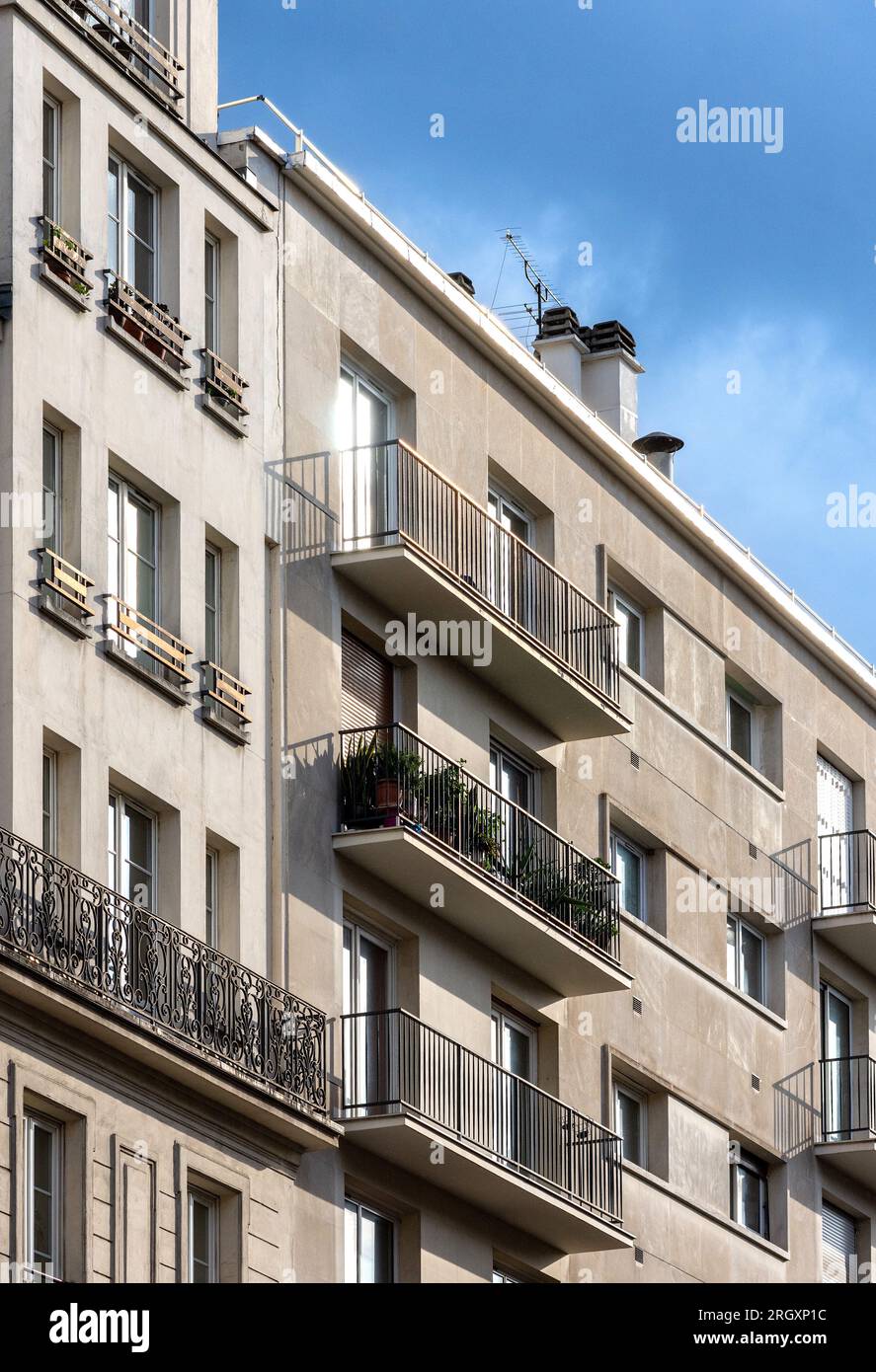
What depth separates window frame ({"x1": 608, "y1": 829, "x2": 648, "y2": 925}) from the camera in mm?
44656

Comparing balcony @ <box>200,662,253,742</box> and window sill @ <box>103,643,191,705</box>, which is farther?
balcony @ <box>200,662,253,742</box>

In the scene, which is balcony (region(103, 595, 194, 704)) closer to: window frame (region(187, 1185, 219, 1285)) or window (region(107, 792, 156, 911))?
window (region(107, 792, 156, 911))

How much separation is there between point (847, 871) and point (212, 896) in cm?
1862

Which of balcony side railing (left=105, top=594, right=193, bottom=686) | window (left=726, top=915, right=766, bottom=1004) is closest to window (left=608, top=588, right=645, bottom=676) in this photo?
window (left=726, top=915, right=766, bottom=1004)

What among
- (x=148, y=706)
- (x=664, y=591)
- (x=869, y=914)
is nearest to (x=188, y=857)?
(x=148, y=706)

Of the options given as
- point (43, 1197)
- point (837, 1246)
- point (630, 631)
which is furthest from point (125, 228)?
point (837, 1246)

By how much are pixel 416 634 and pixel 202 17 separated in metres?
7.37

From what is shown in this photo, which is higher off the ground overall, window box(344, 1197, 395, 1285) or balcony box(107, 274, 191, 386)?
balcony box(107, 274, 191, 386)

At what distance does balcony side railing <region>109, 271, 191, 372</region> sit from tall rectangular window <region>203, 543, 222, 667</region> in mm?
2024

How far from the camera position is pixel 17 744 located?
3119cm

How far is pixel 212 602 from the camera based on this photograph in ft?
117
